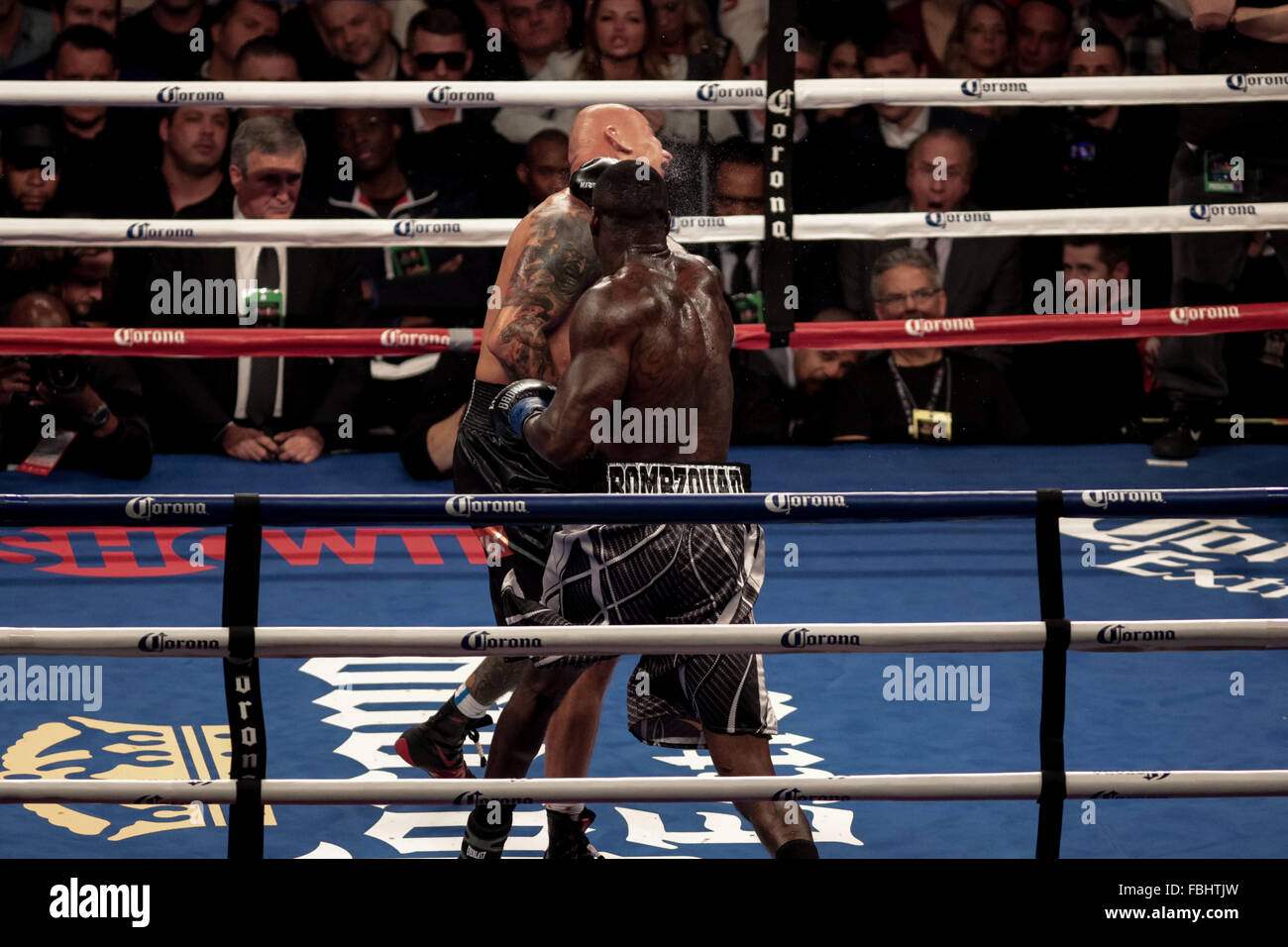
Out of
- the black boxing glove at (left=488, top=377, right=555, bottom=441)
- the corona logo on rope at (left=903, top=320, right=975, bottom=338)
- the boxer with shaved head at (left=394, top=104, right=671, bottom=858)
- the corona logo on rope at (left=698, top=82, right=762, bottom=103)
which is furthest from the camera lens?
the corona logo on rope at (left=903, top=320, right=975, bottom=338)

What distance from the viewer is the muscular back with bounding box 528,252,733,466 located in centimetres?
309

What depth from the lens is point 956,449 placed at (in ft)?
21.0

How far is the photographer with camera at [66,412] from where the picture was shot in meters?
5.82

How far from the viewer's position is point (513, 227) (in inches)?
219

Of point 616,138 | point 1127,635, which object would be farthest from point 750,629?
point 616,138

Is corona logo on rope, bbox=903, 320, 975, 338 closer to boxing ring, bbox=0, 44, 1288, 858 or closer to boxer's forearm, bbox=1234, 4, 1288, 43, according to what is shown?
boxing ring, bbox=0, 44, 1288, 858

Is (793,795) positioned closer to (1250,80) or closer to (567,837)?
(567,837)

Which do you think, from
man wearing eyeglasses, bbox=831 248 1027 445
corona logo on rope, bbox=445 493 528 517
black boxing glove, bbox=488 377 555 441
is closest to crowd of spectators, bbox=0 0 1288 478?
man wearing eyeglasses, bbox=831 248 1027 445

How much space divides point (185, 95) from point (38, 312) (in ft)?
4.21

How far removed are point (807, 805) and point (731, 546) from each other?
762mm

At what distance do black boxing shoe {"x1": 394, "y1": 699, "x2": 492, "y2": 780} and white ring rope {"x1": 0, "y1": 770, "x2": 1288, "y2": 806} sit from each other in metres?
1.22

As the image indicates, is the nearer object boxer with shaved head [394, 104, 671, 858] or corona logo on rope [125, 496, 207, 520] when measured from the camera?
corona logo on rope [125, 496, 207, 520]

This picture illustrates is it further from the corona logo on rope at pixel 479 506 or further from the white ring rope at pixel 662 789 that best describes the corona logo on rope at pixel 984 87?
the corona logo on rope at pixel 479 506

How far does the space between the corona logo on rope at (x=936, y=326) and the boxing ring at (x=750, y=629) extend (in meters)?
0.01
